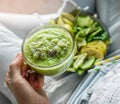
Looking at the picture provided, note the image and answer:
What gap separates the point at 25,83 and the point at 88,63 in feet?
0.93

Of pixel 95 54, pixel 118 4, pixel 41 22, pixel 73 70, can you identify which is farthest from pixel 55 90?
pixel 118 4

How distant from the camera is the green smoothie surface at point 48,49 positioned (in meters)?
0.84

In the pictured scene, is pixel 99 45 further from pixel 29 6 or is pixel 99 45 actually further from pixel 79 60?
pixel 29 6

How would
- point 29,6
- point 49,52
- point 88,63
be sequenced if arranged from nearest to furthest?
point 49,52 → point 88,63 → point 29,6

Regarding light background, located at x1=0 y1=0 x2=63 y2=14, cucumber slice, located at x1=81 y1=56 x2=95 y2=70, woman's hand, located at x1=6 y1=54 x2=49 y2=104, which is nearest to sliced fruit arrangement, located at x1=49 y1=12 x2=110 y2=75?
cucumber slice, located at x1=81 y1=56 x2=95 y2=70

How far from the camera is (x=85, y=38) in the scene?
114 centimetres

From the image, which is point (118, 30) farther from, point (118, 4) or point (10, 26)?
point (10, 26)

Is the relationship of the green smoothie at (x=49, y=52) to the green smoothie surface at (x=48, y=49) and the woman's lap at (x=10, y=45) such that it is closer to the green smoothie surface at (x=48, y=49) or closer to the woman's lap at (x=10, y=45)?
the green smoothie surface at (x=48, y=49)

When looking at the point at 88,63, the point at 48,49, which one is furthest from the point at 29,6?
the point at 48,49

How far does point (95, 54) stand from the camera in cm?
108

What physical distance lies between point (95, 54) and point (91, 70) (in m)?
0.09

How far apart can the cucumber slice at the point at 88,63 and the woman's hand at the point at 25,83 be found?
0.63 ft

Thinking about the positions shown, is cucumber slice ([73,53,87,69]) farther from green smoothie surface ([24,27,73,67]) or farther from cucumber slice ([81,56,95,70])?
green smoothie surface ([24,27,73,67])

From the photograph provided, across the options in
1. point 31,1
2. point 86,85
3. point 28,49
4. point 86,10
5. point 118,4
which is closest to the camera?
point 28,49
